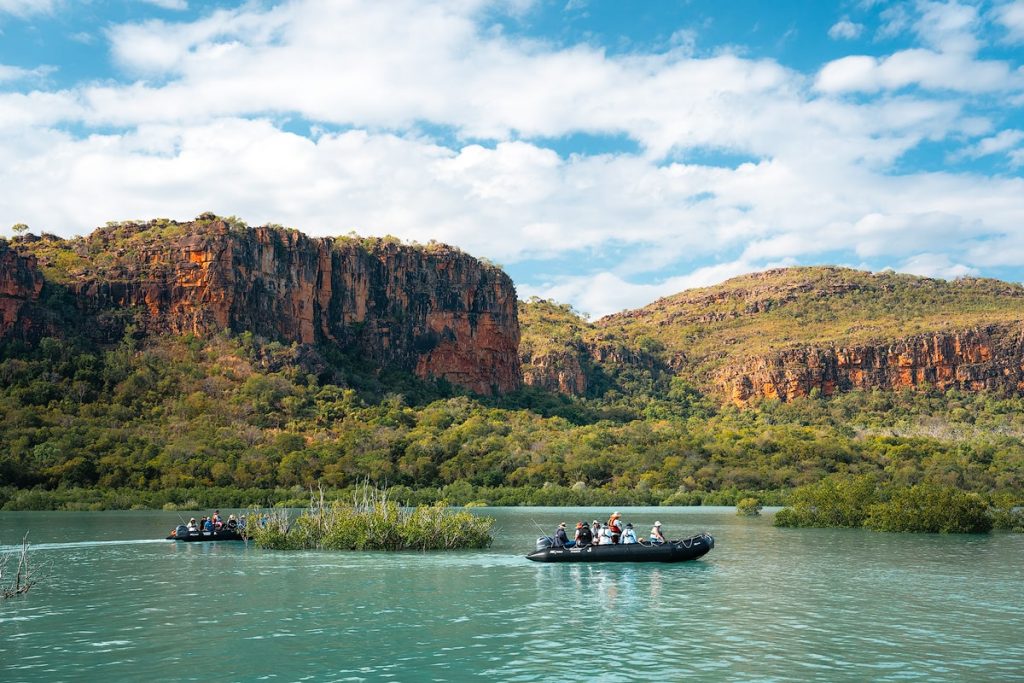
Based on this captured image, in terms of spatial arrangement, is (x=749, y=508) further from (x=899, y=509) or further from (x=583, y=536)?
(x=583, y=536)

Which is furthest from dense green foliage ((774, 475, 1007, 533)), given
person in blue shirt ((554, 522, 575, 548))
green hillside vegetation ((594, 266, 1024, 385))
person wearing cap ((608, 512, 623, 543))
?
green hillside vegetation ((594, 266, 1024, 385))

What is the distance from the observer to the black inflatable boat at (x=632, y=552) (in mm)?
41188

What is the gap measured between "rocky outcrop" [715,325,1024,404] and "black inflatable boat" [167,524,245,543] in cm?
A: 12177

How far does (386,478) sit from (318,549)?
1594 inches

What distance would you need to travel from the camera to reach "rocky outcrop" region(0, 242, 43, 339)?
365 feet

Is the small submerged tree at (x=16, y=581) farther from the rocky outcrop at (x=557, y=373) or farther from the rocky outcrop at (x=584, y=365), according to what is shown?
the rocky outcrop at (x=584, y=365)

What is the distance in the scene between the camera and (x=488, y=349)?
159375 mm

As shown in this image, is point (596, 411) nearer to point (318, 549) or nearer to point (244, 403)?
point (244, 403)

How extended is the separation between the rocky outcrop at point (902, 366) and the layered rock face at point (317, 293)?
4073 centimetres

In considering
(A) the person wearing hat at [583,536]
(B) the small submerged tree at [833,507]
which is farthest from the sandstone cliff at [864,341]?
(A) the person wearing hat at [583,536]

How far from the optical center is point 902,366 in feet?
518

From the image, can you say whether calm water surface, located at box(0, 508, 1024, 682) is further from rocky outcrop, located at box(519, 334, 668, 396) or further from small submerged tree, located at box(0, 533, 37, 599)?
rocky outcrop, located at box(519, 334, 668, 396)

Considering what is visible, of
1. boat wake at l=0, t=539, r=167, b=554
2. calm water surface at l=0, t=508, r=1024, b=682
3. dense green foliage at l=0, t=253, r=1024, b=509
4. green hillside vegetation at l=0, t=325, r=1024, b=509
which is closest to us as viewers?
calm water surface at l=0, t=508, r=1024, b=682

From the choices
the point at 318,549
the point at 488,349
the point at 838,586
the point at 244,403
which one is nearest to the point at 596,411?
the point at 488,349
